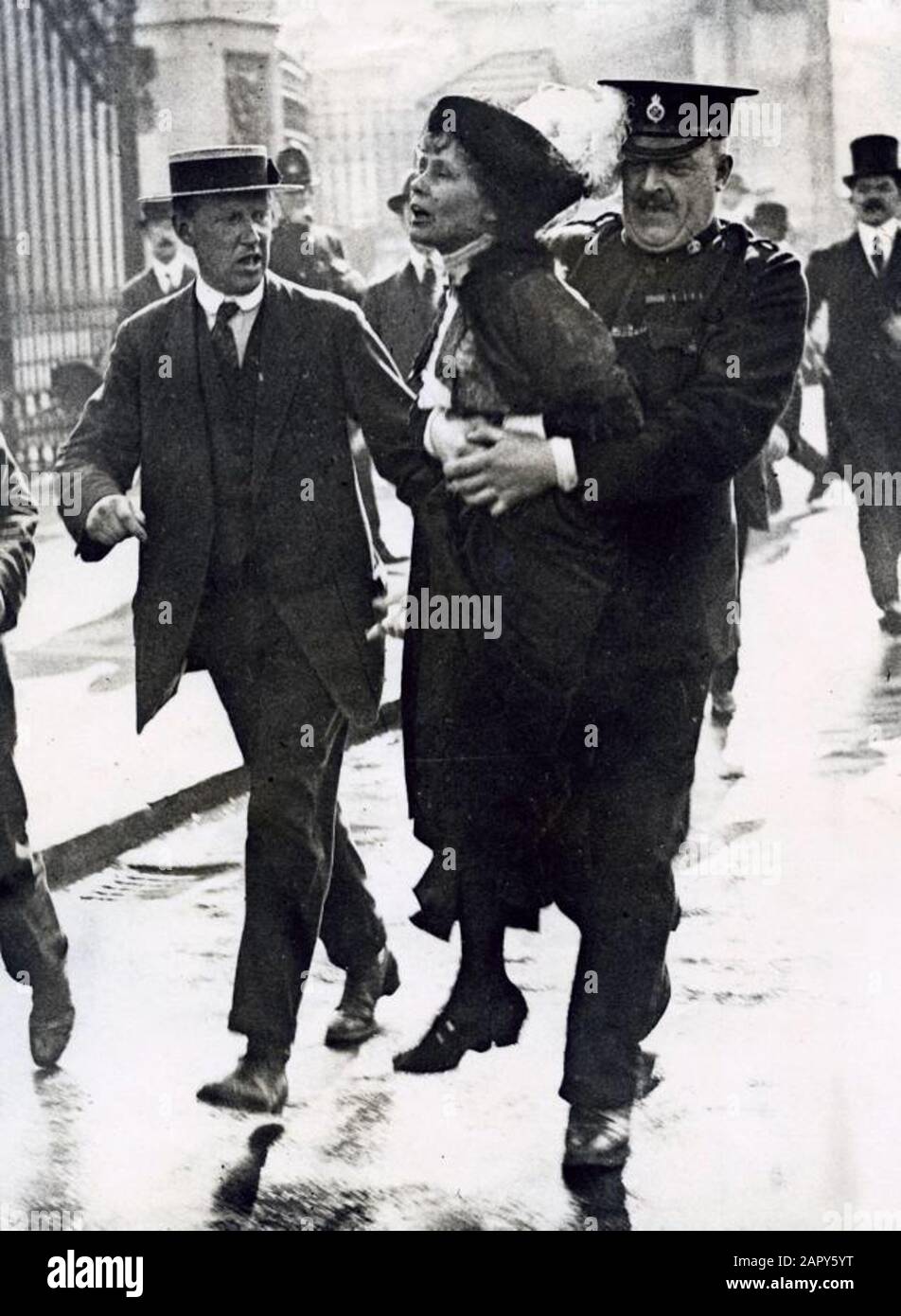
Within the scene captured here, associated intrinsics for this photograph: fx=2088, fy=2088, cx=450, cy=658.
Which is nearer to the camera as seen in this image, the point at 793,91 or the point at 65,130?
the point at 793,91

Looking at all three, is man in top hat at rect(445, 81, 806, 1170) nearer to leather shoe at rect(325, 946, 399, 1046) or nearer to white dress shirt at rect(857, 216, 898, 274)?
leather shoe at rect(325, 946, 399, 1046)

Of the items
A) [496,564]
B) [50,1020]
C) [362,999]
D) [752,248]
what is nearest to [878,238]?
[752,248]

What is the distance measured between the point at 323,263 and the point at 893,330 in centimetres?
155

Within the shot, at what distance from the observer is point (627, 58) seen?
5148 mm

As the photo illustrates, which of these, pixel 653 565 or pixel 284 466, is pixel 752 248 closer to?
pixel 653 565

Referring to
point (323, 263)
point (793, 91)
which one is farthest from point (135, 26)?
point (793, 91)

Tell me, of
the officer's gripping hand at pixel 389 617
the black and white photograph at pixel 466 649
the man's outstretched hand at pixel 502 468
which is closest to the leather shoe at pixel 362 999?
the black and white photograph at pixel 466 649

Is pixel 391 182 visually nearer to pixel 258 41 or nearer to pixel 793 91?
pixel 258 41

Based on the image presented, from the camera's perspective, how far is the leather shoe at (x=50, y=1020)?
5.35 meters

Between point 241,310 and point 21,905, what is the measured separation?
161 cm

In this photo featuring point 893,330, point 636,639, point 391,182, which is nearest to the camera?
point 636,639

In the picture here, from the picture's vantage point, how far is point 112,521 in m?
5.04

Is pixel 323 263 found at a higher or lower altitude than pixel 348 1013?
higher
